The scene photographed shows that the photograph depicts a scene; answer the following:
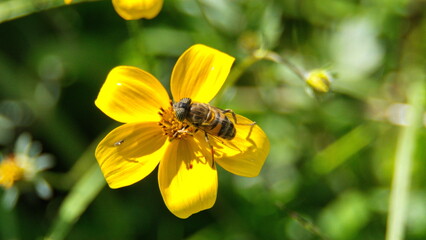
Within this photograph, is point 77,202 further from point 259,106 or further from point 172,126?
point 259,106

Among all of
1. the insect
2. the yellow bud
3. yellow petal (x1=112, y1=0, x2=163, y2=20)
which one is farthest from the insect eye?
the yellow bud

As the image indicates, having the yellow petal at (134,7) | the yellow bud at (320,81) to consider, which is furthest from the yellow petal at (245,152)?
the yellow petal at (134,7)

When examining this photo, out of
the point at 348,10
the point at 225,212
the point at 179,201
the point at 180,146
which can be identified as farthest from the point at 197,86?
the point at 348,10

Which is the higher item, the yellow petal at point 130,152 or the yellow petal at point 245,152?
the yellow petal at point 245,152

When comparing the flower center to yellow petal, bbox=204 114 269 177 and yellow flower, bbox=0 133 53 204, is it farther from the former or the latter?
yellow flower, bbox=0 133 53 204

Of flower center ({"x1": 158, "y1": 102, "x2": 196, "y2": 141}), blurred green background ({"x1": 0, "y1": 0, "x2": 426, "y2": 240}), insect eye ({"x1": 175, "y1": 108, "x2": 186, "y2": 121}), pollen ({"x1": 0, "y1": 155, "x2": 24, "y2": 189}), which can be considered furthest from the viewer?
blurred green background ({"x1": 0, "y1": 0, "x2": 426, "y2": 240})

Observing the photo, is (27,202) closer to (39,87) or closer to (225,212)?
(39,87)

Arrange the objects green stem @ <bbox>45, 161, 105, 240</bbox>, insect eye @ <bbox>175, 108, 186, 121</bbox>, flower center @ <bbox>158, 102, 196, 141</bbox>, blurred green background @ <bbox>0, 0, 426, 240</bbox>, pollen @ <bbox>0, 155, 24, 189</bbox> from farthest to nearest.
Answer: blurred green background @ <bbox>0, 0, 426, 240</bbox>
pollen @ <bbox>0, 155, 24, 189</bbox>
green stem @ <bbox>45, 161, 105, 240</bbox>
flower center @ <bbox>158, 102, 196, 141</bbox>
insect eye @ <bbox>175, 108, 186, 121</bbox>

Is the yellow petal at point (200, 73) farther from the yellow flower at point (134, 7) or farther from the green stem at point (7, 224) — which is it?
the green stem at point (7, 224)
